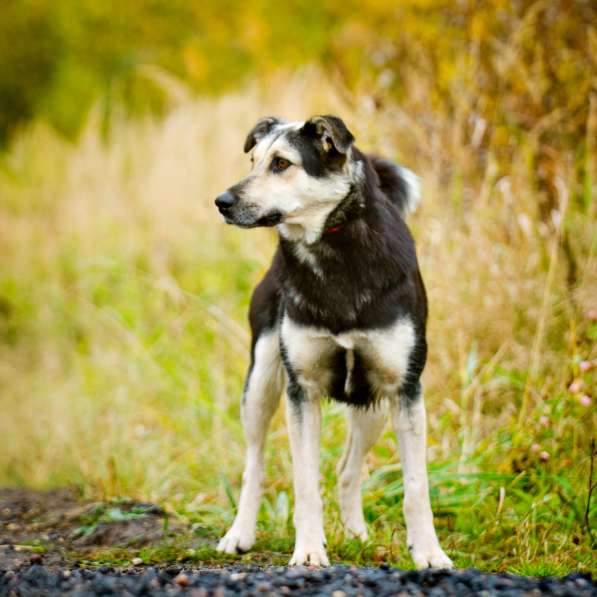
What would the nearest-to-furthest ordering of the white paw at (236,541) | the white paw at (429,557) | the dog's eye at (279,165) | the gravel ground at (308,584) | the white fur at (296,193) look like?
A: 1. the gravel ground at (308,584)
2. the white paw at (429,557)
3. the white fur at (296,193)
4. the dog's eye at (279,165)
5. the white paw at (236,541)

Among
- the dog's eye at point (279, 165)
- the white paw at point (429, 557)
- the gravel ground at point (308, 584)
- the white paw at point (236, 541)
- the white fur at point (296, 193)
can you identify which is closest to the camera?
the gravel ground at point (308, 584)

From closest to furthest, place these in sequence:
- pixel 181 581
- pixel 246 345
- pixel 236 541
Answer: pixel 181 581
pixel 236 541
pixel 246 345

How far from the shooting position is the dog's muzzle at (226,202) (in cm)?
394

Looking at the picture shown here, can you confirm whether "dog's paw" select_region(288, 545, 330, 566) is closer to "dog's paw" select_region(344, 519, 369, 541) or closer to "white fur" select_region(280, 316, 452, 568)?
"white fur" select_region(280, 316, 452, 568)

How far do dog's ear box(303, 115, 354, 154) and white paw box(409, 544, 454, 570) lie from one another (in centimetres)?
176

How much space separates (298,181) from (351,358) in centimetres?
82

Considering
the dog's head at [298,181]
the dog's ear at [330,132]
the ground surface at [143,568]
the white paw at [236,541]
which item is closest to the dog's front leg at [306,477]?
the ground surface at [143,568]

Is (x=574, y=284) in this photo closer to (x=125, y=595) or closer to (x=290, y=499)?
(x=290, y=499)

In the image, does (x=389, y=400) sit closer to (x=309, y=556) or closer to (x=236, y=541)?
(x=309, y=556)

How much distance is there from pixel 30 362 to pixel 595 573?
7341mm

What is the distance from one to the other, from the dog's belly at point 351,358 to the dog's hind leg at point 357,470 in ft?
1.49

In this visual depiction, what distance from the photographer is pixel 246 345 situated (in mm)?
6695

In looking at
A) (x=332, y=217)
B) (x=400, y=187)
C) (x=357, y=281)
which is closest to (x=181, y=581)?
(x=357, y=281)

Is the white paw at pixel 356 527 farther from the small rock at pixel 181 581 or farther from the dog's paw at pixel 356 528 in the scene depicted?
the small rock at pixel 181 581
